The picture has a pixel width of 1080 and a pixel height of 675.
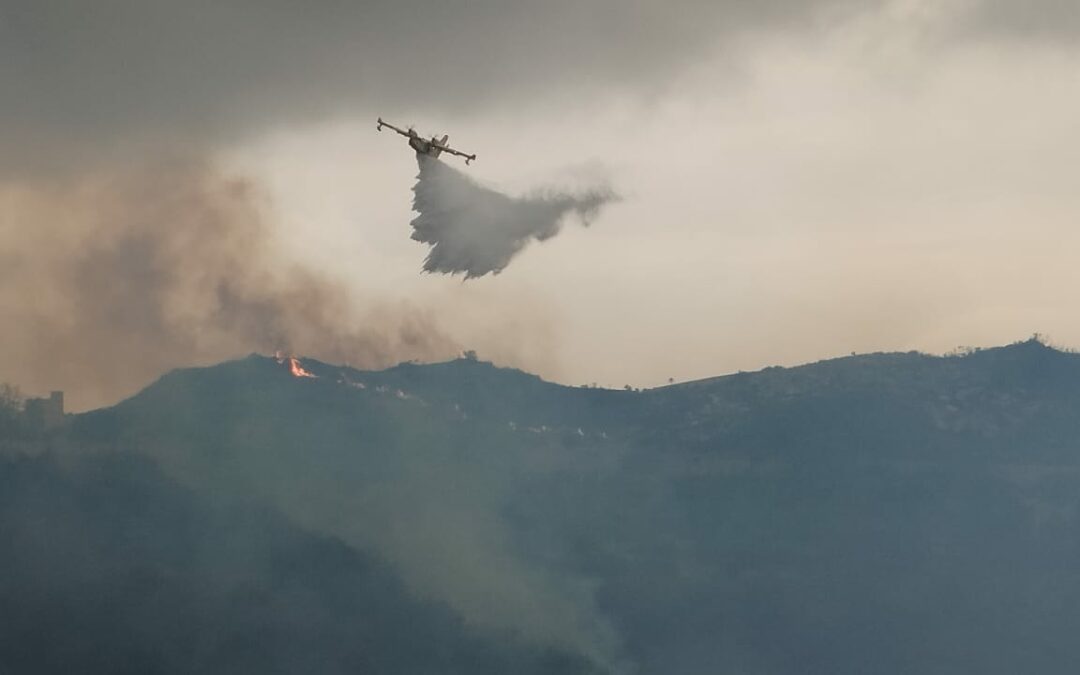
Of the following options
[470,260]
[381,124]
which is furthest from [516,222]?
[381,124]

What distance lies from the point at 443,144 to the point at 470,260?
45.6ft

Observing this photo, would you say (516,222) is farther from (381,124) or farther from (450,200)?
(381,124)

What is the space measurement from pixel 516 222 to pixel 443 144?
51.6ft

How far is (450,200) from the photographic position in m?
177

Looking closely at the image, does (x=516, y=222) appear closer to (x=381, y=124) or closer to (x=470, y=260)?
(x=470, y=260)

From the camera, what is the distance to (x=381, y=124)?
16975 cm

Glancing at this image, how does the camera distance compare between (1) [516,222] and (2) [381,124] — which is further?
(1) [516,222]

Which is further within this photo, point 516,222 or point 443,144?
point 516,222

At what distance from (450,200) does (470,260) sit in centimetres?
621

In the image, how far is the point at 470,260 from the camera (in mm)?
178500

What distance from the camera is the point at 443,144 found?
556ft

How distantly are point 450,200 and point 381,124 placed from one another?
1154cm

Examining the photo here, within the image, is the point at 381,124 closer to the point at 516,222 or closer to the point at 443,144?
the point at 443,144

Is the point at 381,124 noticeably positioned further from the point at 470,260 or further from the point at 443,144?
the point at 470,260
